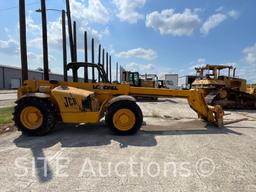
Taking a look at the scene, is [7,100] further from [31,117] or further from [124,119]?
[124,119]

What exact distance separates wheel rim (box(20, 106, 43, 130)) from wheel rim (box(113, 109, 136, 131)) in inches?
→ 83.3

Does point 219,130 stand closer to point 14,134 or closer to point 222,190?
point 222,190

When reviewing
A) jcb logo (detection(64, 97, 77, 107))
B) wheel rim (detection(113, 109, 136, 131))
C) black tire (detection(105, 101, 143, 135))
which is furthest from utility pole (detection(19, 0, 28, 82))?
wheel rim (detection(113, 109, 136, 131))

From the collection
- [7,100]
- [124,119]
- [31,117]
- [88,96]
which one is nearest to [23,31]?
[31,117]

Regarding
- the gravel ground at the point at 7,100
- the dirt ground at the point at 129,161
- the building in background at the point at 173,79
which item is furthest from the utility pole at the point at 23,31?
the building in background at the point at 173,79

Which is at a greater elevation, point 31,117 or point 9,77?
point 9,77

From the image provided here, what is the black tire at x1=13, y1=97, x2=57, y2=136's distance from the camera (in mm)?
7012

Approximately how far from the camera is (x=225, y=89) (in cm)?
1670

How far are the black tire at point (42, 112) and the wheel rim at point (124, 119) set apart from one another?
1777 mm

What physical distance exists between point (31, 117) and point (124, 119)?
261 cm

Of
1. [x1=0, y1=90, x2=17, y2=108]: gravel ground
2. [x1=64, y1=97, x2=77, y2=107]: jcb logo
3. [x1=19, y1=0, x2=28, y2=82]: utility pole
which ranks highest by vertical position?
Answer: [x1=19, y1=0, x2=28, y2=82]: utility pole

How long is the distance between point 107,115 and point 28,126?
7.31 feet

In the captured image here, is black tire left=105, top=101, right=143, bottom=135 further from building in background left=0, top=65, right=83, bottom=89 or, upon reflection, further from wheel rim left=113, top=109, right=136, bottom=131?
building in background left=0, top=65, right=83, bottom=89

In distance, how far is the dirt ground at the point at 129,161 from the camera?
3.93 m
